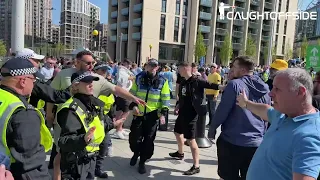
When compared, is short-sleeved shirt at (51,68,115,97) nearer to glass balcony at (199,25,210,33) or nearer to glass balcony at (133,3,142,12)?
glass balcony at (133,3,142,12)

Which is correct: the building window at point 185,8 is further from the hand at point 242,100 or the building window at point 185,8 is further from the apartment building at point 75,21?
the apartment building at point 75,21

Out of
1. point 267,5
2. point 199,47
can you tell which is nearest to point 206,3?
point 199,47

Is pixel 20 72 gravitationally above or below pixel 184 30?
below

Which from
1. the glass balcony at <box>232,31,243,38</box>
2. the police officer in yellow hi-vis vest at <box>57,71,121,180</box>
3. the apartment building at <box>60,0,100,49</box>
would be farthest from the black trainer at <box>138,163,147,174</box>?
the apartment building at <box>60,0,100,49</box>

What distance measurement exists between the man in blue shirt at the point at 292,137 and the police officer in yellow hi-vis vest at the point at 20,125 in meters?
1.58

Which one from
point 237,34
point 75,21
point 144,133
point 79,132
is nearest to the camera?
point 79,132

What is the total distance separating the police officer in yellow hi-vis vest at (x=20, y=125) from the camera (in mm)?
1929

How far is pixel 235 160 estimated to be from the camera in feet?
10.8

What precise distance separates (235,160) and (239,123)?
0.42 m

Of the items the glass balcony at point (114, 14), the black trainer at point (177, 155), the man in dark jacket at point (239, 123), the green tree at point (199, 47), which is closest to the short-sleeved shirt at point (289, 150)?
the man in dark jacket at point (239, 123)

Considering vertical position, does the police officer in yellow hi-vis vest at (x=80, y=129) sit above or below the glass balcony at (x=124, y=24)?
below

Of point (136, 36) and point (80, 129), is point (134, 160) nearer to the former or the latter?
point (80, 129)

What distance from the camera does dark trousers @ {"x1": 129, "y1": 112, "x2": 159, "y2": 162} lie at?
4.78 meters

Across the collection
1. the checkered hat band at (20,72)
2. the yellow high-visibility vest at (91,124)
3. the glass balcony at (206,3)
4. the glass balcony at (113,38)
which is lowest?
the yellow high-visibility vest at (91,124)
